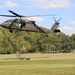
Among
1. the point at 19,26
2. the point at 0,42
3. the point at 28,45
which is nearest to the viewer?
the point at 19,26

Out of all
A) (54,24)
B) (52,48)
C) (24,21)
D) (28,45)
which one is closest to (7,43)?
(28,45)

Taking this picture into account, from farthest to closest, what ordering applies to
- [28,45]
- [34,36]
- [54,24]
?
[34,36] < [28,45] < [54,24]

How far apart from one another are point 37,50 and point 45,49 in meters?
7.09

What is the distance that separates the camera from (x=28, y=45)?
173m

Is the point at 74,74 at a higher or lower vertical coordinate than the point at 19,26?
lower

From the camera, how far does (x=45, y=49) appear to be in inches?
7136

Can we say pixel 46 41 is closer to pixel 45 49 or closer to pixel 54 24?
pixel 45 49

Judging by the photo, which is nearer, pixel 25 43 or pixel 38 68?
pixel 38 68

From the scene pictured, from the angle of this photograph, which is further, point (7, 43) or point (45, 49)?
point (45, 49)

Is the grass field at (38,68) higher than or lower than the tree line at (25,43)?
lower

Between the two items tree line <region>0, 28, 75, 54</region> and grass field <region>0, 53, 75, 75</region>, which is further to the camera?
tree line <region>0, 28, 75, 54</region>

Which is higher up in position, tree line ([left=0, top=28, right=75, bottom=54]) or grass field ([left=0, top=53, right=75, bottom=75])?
tree line ([left=0, top=28, right=75, bottom=54])

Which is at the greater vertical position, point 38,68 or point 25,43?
point 25,43

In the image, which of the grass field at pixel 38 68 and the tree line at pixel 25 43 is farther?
the tree line at pixel 25 43
